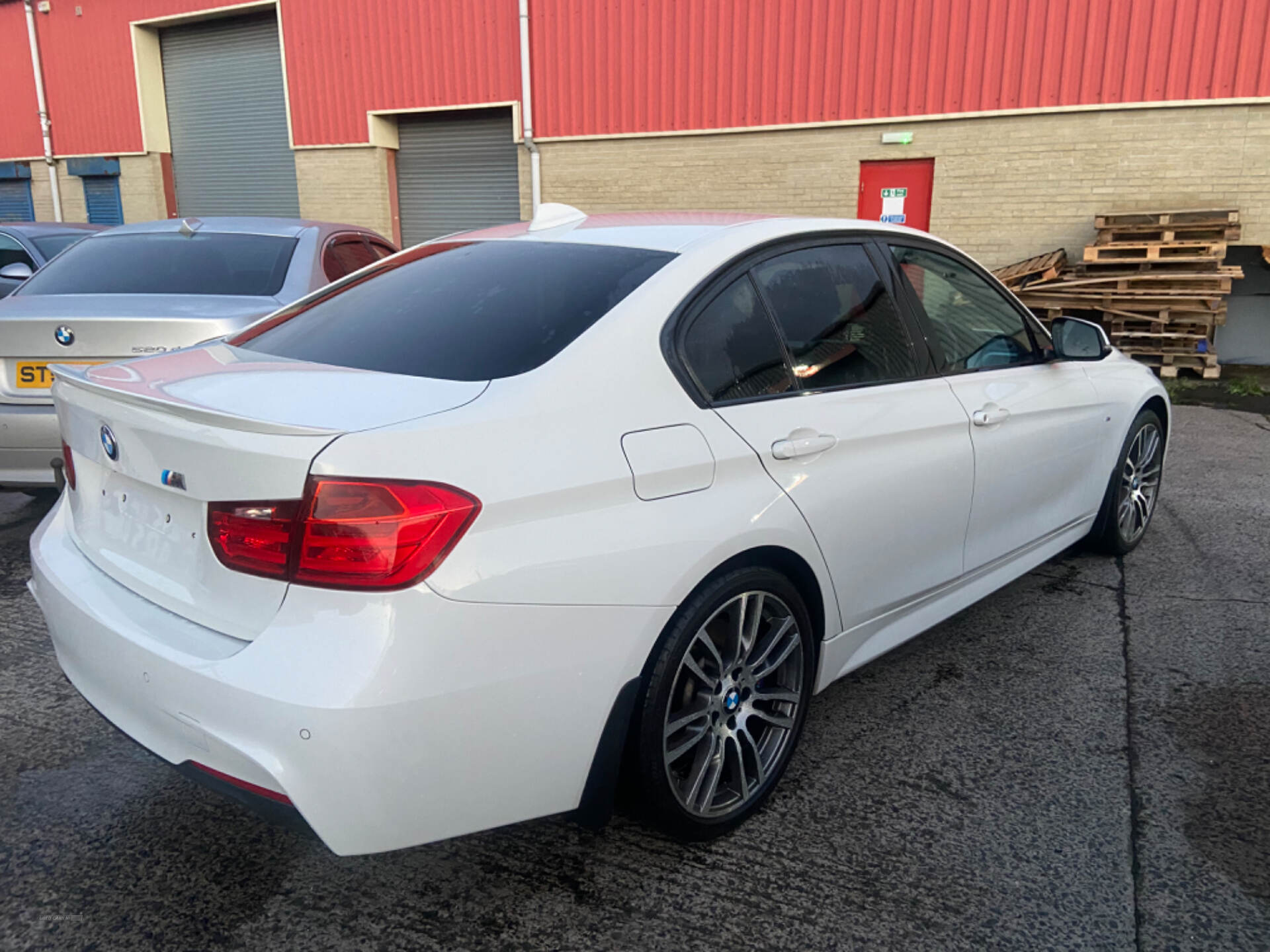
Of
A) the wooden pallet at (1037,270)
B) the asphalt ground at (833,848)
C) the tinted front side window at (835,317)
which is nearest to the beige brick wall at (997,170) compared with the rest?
the wooden pallet at (1037,270)

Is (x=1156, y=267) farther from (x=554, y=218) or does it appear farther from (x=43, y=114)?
(x=43, y=114)

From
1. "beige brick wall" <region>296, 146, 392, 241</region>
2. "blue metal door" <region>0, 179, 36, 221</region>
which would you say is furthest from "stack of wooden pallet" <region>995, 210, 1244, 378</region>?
"blue metal door" <region>0, 179, 36, 221</region>

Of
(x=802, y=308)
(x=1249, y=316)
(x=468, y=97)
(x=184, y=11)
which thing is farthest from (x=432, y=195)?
(x=802, y=308)

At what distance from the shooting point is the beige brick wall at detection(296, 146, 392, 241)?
16375mm

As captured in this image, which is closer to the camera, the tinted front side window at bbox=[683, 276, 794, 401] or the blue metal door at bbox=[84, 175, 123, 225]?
the tinted front side window at bbox=[683, 276, 794, 401]

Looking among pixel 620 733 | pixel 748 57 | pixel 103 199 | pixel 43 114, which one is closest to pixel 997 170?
pixel 748 57

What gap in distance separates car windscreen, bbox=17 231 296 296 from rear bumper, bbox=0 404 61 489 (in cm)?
89

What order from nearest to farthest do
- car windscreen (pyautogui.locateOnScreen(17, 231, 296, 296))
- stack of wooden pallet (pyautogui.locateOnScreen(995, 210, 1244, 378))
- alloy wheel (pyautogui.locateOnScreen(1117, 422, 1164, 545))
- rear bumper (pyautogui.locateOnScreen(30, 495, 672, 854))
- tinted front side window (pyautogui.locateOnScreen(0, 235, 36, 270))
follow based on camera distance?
rear bumper (pyautogui.locateOnScreen(30, 495, 672, 854))
alloy wheel (pyautogui.locateOnScreen(1117, 422, 1164, 545))
car windscreen (pyautogui.locateOnScreen(17, 231, 296, 296))
tinted front side window (pyautogui.locateOnScreen(0, 235, 36, 270))
stack of wooden pallet (pyautogui.locateOnScreen(995, 210, 1244, 378))

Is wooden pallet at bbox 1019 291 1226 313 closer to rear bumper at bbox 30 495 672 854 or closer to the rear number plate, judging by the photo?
the rear number plate

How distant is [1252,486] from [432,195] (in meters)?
13.6

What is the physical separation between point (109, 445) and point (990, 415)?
8.60ft

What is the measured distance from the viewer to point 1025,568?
3.70 metres

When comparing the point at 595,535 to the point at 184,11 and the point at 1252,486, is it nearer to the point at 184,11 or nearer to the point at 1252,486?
the point at 1252,486

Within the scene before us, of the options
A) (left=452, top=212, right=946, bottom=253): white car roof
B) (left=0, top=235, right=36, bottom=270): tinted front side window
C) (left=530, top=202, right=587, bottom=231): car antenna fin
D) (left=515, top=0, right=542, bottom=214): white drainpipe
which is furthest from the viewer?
Answer: (left=515, top=0, right=542, bottom=214): white drainpipe
